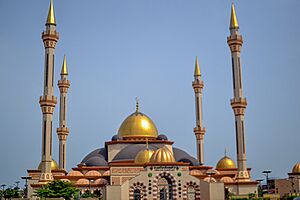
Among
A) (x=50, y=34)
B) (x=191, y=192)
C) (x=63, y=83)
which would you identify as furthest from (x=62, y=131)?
(x=191, y=192)

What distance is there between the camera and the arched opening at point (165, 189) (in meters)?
33.3

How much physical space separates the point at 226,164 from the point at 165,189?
479 inches

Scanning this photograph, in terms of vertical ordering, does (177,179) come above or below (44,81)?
below

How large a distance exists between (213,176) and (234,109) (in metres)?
6.49

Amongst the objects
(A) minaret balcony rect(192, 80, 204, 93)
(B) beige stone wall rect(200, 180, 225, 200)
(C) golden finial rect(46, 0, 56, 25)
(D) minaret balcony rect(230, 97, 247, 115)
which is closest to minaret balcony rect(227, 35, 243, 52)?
(D) minaret balcony rect(230, 97, 247, 115)

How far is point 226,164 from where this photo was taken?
4394 cm

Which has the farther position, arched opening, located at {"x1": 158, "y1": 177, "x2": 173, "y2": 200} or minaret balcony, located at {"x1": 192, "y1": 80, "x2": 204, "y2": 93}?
minaret balcony, located at {"x1": 192, "y1": 80, "x2": 204, "y2": 93}

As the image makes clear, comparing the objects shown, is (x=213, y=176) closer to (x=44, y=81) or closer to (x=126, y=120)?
(x=126, y=120)

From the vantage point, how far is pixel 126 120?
45.6 meters

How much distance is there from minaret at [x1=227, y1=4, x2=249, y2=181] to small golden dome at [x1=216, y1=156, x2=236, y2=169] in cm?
693

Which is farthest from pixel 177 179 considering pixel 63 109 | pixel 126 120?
pixel 63 109

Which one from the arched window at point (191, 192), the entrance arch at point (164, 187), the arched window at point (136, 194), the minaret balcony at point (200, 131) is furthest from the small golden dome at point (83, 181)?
the minaret balcony at point (200, 131)

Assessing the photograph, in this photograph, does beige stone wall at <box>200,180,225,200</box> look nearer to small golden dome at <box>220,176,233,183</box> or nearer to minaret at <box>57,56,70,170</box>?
small golden dome at <box>220,176,233,183</box>

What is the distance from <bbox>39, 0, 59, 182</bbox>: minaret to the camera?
3560 centimetres
